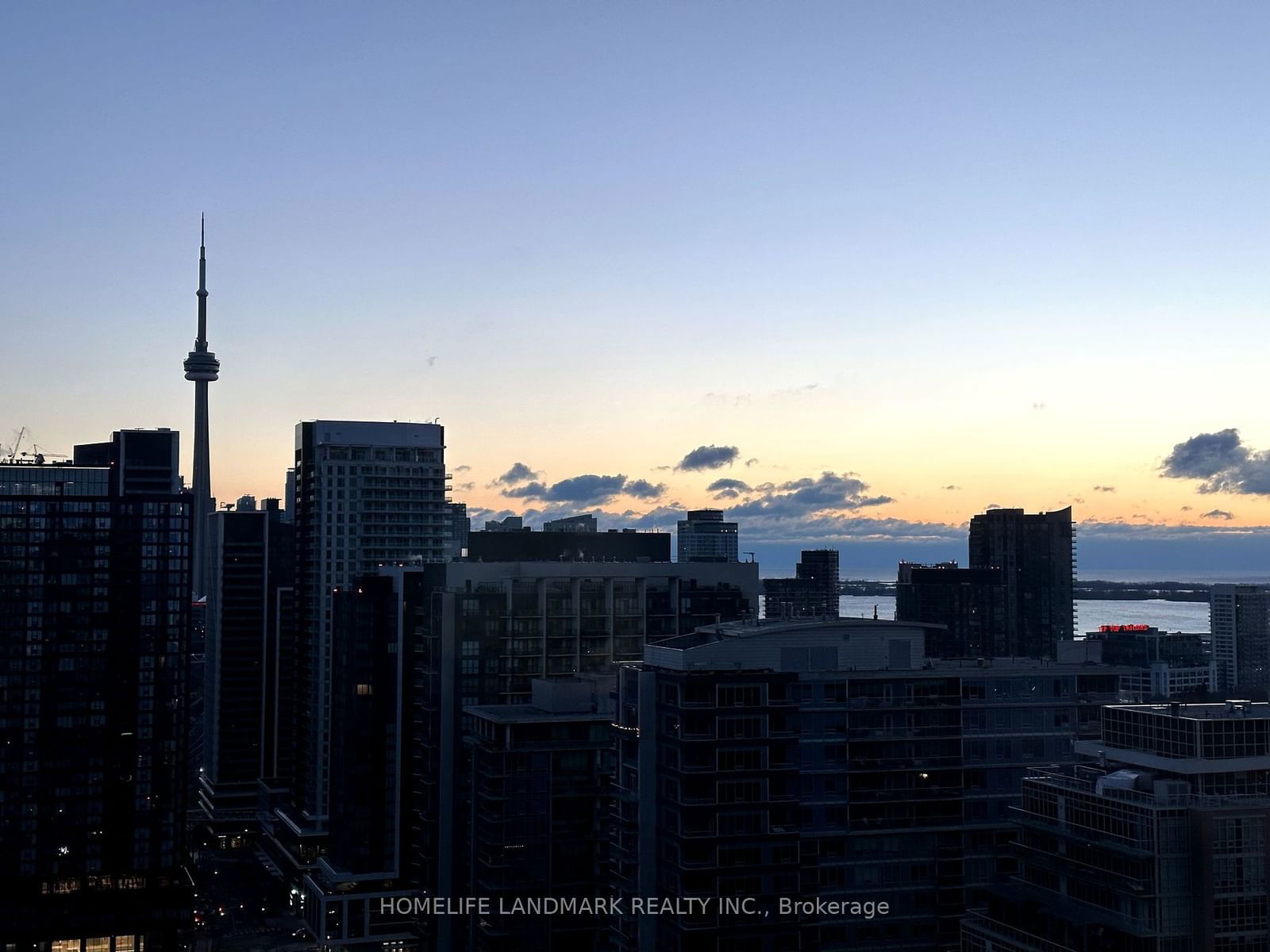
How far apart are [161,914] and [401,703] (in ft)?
109

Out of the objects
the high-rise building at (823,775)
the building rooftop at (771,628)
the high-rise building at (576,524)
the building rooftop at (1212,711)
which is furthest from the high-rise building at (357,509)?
the building rooftop at (1212,711)

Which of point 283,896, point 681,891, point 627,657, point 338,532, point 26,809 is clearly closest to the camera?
point 681,891

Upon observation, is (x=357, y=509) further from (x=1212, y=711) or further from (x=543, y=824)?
(x=1212, y=711)

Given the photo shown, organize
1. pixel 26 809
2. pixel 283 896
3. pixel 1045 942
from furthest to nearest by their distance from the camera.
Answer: pixel 283 896 → pixel 26 809 → pixel 1045 942

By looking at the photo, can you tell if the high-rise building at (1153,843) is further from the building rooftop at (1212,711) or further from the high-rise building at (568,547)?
the high-rise building at (568,547)

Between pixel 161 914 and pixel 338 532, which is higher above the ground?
pixel 338 532

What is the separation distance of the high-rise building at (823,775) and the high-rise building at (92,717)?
81763mm

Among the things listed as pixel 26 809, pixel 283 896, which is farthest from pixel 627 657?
pixel 283 896

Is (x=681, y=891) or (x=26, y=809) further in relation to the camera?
(x=26, y=809)

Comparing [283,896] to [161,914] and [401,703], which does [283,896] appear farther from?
[401,703]

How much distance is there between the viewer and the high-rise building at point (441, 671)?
103750 mm

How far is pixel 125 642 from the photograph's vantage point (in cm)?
13638

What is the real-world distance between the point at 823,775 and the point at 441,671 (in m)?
41.9

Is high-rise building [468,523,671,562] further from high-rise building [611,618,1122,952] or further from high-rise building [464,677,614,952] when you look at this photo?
high-rise building [611,618,1122,952]
